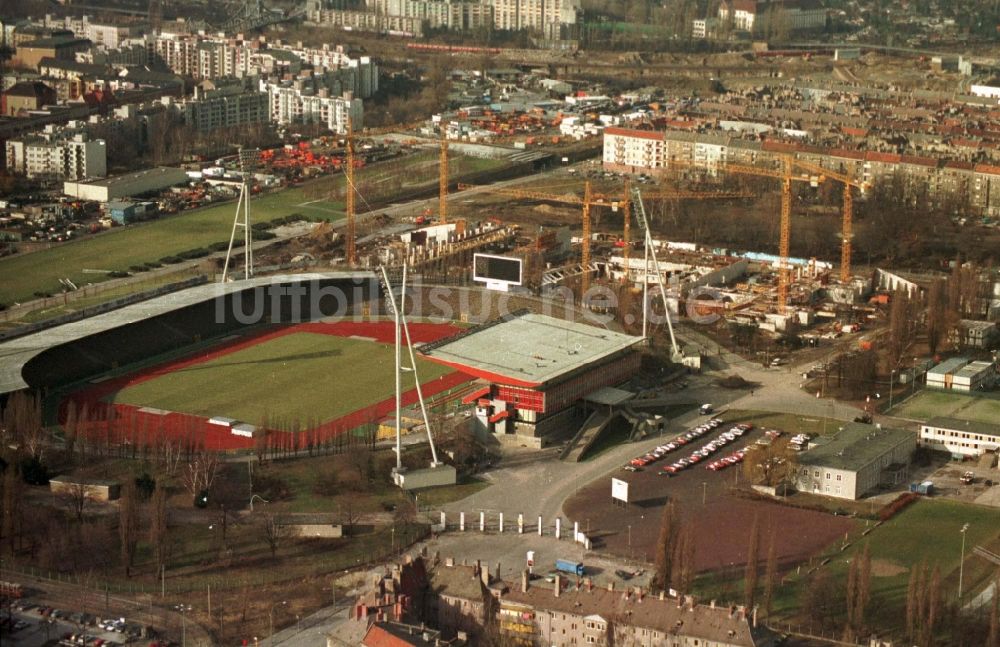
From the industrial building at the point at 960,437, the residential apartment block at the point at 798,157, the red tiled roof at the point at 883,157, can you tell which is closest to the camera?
the industrial building at the point at 960,437

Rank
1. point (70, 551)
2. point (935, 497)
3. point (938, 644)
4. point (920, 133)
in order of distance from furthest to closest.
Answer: point (920, 133), point (935, 497), point (70, 551), point (938, 644)

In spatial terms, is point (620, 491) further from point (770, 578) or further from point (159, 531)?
point (159, 531)

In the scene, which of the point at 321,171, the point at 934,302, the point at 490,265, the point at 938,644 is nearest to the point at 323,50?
the point at 321,171

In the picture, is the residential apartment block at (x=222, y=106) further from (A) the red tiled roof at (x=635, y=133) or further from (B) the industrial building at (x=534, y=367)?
(B) the industrial building at (x=534, y=367)

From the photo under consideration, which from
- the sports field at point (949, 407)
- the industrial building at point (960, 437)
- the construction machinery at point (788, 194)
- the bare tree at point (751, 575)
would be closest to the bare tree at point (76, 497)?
the bare tree at point (751, 575)

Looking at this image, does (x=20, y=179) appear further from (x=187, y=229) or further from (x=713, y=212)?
(x=713, y=212)

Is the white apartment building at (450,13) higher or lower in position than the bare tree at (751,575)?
higher

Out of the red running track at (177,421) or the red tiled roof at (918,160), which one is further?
the red tiled roof at (918,160)

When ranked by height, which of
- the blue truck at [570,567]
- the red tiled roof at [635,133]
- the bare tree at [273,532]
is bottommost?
the blue truck at [570,567]

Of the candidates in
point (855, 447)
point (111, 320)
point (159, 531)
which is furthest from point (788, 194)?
point (159, 531)
